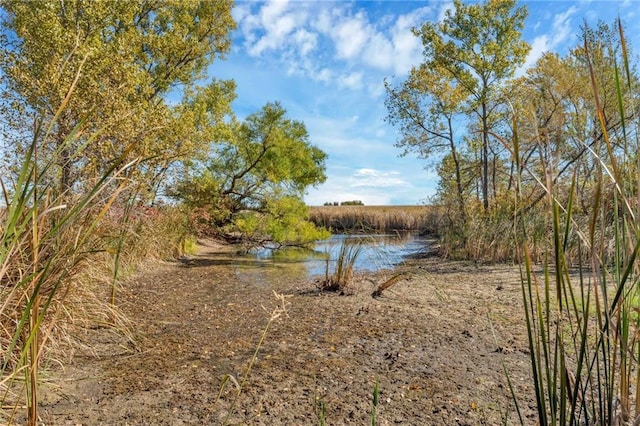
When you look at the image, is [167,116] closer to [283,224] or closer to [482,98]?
[283,224]

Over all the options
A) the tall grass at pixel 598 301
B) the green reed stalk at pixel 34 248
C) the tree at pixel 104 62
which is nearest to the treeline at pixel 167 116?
the tree at pixel 104 62

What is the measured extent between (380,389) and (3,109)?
30.1ft

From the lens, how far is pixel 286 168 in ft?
44.0

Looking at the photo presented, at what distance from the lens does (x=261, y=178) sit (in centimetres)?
1394

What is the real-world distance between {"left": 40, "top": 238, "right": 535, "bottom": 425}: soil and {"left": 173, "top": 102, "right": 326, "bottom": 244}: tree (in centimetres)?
751

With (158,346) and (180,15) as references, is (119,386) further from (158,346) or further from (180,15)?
(180,15)

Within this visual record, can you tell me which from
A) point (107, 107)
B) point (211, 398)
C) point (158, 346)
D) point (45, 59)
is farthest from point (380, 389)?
point (45, 59)

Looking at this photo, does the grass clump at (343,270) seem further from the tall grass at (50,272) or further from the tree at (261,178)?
the tree at (261,178)

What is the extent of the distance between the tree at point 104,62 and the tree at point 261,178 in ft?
9.25

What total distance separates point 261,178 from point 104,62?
6.77 metres

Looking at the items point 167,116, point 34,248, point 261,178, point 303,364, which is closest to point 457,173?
point 261,178

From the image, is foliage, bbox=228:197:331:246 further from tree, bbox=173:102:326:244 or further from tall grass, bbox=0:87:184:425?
tall grass, bbox=0:87:184:425

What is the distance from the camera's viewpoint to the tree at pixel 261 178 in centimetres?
1278

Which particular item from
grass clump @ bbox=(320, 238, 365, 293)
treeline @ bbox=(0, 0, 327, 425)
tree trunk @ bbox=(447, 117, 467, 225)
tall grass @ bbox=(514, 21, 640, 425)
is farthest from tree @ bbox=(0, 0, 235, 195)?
tree trunk @ bbox=(447, 117, 467, 225)
